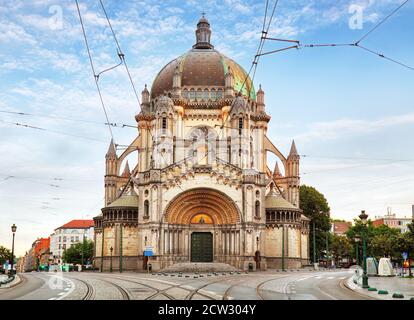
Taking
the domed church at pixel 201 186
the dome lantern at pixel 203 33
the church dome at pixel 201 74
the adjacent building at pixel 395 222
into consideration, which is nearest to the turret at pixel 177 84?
the domed church at pixel 201 186

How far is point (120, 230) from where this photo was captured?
2485 inches

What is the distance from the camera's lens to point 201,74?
73875 millimetres

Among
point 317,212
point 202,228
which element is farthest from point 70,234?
point 202,228

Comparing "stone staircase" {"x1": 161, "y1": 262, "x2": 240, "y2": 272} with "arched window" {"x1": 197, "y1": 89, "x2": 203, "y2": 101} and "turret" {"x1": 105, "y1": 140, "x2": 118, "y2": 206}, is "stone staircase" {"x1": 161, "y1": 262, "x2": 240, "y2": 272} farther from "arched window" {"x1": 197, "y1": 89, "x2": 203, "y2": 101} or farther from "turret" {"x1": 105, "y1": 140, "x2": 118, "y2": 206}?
"arched window" {"x1": 197, "y1": 89, "x2": 203, "y2": 101}

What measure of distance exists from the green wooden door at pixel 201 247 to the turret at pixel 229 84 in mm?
18339

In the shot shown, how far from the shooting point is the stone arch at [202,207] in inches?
2384

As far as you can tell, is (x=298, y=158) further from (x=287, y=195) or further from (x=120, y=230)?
(x=120, y=230)

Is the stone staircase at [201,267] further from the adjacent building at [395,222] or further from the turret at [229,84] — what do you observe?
the adjacent building at [395,222]

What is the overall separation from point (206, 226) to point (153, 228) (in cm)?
692

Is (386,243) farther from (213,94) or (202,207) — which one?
(213,94)

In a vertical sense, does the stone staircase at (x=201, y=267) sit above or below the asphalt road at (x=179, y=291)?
below

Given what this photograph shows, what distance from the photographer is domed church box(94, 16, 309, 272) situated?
60.1 metres
